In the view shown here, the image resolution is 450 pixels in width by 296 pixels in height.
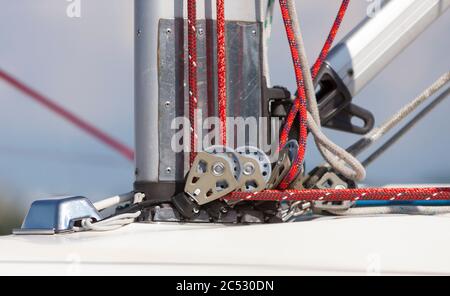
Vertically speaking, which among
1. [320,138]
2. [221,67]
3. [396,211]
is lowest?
[396,211]

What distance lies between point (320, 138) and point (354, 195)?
143mm

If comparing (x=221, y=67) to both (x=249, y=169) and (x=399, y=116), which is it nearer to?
(x=249, y=169)

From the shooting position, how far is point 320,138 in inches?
76.2

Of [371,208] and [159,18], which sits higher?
[159,18]

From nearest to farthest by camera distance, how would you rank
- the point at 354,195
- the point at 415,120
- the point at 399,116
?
1. the point at 354,195
2. the point at 399,116
3. the point at 415,120

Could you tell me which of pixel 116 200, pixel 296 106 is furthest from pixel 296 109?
pixel 116 200

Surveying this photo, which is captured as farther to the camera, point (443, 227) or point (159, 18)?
point (159, 18)

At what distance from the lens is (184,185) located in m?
1.95

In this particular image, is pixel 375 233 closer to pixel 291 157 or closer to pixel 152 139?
pixel 291 157

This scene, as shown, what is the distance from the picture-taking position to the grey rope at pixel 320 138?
1.94 metres

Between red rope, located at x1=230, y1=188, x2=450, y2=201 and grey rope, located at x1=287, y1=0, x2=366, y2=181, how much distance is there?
0.10 m

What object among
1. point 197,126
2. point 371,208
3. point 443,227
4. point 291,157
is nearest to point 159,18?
point 197,126
